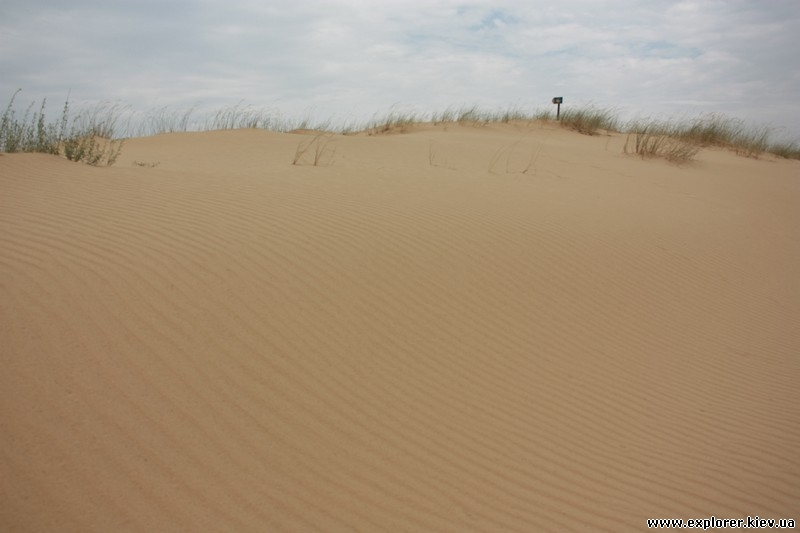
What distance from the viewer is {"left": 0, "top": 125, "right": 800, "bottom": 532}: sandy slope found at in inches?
124

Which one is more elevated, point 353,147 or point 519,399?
point 353,147

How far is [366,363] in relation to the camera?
4242 millimetres

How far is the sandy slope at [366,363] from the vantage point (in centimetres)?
314

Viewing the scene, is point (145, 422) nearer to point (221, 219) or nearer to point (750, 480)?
point (221, 219)

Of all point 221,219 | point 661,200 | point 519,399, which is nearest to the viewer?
point 519,399

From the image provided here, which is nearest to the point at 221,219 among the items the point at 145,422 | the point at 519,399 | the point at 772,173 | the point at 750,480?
the point at 145,422

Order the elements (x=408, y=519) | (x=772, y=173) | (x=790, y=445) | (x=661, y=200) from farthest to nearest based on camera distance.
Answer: (x=772, y=173), (x=661, y=200), (x=790, y=445), (x=408, y=519)

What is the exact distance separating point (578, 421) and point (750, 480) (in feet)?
3.33

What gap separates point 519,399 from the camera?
4227mm

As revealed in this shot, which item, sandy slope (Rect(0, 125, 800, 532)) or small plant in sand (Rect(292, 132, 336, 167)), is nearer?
sandy slope (Rect(0, 125, 800, 532))

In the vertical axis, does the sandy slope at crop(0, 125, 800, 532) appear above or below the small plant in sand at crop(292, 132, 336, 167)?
below

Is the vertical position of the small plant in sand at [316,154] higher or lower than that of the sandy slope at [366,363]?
higher

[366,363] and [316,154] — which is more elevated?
[316,154]

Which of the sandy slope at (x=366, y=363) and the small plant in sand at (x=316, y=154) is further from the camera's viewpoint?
the small plant in sand at (x=316, y=154)
